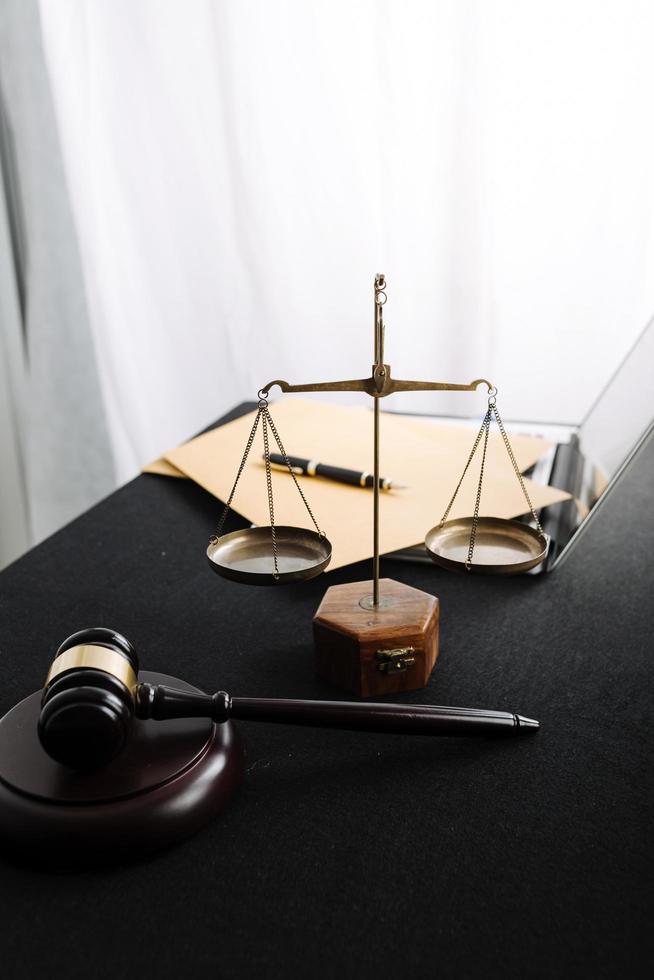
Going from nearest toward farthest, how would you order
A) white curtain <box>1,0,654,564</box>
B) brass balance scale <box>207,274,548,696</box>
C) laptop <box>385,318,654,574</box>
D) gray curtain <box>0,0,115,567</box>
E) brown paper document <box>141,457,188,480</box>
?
brass balance scale <box>207,274,548,696</box> → laptop <box>385,318,654,574</box> → brown paper document <box>141,457,188,480</box> → white curtain <box>1,0,654,564</box> → gray curtain <box>0,0,115,567</box>

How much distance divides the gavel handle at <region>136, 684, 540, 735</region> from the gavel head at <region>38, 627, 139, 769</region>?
0.03 meters

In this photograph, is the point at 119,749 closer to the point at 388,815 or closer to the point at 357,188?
the point at 388,815

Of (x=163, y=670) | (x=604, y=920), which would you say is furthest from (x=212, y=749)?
(x=604, y=920)

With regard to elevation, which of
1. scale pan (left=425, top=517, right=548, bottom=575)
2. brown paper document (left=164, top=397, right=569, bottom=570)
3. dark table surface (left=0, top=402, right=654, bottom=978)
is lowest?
dark table surface (left=0, top=402, right=654, bottom=978)

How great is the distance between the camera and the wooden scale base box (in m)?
0.78

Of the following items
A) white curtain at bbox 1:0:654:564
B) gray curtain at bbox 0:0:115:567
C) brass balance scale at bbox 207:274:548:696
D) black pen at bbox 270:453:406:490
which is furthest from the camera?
gray curtain at bbox 0:0:115:567

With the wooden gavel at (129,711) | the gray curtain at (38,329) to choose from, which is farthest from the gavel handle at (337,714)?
the gray curtain at (38,329)

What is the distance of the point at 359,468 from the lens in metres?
1.27

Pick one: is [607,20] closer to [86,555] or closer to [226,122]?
[226,122]

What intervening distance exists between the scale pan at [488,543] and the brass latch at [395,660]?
0.09 m

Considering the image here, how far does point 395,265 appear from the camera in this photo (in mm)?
2117

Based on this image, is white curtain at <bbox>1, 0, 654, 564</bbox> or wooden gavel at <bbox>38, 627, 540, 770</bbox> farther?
white curtain at <bbox>1, 0, 654, 564</bbox>

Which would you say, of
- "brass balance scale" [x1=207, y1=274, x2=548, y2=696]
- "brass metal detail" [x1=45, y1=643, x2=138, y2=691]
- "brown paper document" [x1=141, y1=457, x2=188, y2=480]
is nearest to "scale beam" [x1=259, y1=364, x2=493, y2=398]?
"brass balance scale" [x1=207, y1=274, x2=548, y2=696]

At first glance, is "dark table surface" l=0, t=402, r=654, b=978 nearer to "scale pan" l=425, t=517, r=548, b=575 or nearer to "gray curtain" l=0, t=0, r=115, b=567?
"scale pan" l=425, t=517, r=548, b=575
